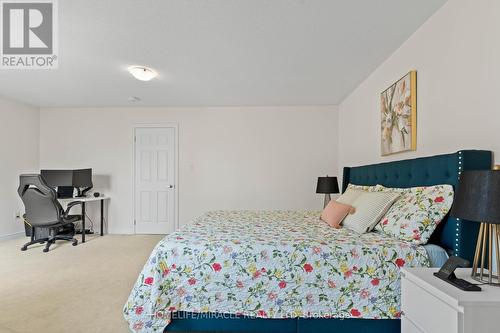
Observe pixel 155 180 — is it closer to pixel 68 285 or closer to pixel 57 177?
pixel 57 177

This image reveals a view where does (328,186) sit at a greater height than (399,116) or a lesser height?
lesser

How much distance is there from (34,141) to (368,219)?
18.9 ft

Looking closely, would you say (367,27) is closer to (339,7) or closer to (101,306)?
(339,7)

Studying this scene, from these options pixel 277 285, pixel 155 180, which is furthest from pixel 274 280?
pixel 155 180

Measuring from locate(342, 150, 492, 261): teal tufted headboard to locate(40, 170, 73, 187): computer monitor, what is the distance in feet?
16.0

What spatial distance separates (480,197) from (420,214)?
71 centimetres

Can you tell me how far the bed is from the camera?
68.0 inches

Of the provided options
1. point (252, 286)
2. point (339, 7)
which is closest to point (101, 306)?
point (252, 286)

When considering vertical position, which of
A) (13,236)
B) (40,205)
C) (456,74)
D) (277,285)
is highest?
(456,74)

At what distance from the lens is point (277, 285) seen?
1763mm

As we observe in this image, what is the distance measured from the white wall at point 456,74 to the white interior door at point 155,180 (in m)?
3.68

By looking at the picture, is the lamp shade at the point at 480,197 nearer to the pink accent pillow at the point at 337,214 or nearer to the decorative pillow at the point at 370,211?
the decorative pillow at the point at 370,211

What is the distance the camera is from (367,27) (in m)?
2.32

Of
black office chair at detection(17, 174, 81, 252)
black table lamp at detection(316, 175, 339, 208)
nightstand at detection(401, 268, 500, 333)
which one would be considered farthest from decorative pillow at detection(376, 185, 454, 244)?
black office chair at detection(17, 174, 81, 252)
